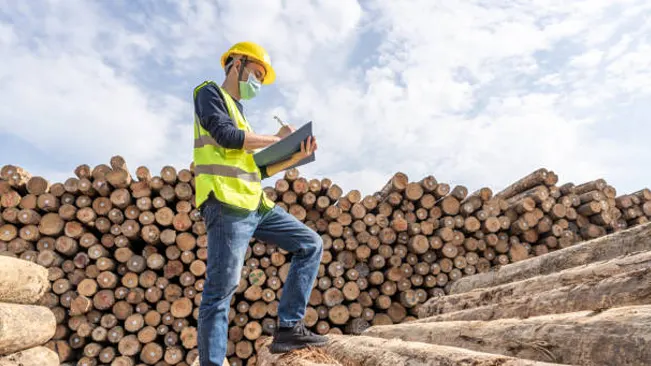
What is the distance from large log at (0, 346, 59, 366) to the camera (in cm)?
352

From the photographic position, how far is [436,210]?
18.3 feet

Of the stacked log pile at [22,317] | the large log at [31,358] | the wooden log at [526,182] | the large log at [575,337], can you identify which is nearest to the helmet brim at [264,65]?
the large log at [575,337]

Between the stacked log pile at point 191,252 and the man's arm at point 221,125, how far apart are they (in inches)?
115

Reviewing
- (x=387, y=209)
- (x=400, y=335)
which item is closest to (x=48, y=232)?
(x=387, y=209)

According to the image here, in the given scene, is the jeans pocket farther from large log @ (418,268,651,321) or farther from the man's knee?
large log @ (418,268,651,321)

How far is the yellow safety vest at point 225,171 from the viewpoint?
2.34m

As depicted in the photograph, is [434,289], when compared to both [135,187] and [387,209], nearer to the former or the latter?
[387,209]

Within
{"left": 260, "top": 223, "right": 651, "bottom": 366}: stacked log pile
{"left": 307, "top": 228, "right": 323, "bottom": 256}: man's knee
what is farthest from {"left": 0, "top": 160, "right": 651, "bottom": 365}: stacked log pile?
{"left": 307, "top": 228, "right": 323, "bottom": 256}: man's knee

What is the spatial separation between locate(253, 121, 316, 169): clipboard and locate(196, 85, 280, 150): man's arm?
0.06m

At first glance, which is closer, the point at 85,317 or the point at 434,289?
the point at 85,317

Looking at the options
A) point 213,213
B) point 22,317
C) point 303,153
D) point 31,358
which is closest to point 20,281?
point 22,317

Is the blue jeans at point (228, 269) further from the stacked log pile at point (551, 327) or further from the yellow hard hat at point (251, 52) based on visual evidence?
the yellow hard hat at point (251, 52)

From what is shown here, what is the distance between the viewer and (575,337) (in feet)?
5.37

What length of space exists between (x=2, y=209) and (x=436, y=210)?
15.8 ft
